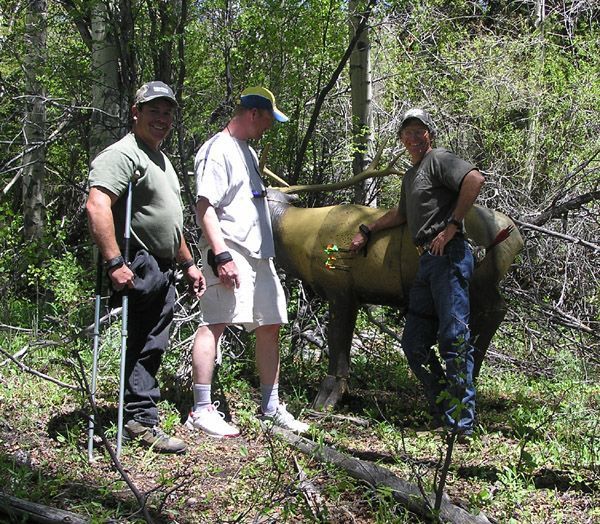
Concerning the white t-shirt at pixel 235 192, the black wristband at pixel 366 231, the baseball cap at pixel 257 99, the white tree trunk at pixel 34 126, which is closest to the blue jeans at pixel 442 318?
the black wristband at pixel 366 231

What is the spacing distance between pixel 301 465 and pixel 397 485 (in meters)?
0.69

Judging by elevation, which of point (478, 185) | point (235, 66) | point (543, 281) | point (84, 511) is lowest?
point (84, 511)

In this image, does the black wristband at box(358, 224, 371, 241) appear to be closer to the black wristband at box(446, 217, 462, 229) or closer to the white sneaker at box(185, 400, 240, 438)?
the black wristband at box(446, 217, 462, 229)

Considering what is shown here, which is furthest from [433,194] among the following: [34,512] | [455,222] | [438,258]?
[34,512]

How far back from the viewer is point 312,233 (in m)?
5.75

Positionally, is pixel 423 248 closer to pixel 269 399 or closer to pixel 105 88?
pixel 269 399

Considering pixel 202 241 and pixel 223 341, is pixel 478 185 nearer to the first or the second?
pixel 202 241

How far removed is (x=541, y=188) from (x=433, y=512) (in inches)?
268

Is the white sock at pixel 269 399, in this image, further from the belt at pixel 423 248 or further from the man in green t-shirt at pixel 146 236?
the belt at pixel 423 248

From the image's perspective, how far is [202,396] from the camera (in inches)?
196

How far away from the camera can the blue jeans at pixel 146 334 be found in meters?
4.62

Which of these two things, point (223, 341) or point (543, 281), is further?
point (543, 281)

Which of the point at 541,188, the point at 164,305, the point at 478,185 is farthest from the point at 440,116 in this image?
the point at 164,305

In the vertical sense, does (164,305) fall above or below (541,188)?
below
